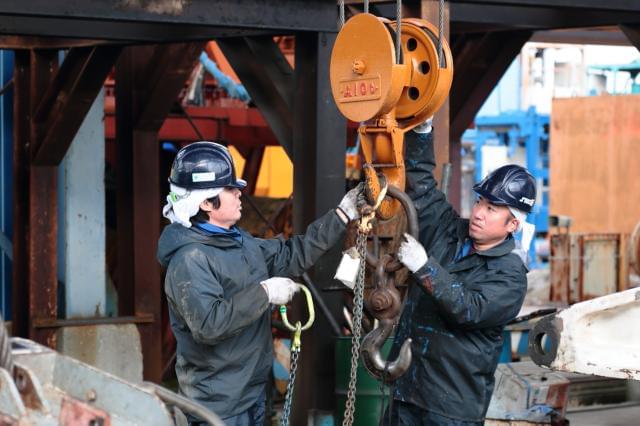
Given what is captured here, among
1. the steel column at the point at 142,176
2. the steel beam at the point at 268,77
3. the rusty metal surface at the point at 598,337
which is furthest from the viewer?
the steel column at the point at 142,176

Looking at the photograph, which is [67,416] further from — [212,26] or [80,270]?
[80,270]

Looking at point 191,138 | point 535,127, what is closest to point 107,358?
point 191,138

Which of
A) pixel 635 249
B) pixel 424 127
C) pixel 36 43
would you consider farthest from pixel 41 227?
pixel 635 249

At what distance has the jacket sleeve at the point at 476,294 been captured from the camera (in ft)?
15.6

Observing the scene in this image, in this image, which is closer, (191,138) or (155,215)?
(155,215)

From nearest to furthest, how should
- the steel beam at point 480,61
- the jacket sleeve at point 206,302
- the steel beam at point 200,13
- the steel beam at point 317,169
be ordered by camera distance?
1. the jacket sleeve at point 206,302
2. the steel beam at point 200,13
3. the steel beam at point 317,169
4. the steel beam at point 480,61

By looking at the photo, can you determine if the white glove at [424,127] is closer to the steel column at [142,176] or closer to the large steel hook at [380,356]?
the large steel hook at [380,356]

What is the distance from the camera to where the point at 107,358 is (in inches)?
372

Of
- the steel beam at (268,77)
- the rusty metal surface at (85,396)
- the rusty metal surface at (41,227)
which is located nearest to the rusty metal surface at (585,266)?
the rusty metal surface at (41,227)

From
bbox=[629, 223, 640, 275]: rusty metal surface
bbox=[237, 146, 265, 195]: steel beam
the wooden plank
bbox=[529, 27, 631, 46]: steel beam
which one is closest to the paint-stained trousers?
bbox=[529, 27, 631, 46]: steel beam

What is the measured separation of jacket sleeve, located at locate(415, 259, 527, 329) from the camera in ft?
15.6

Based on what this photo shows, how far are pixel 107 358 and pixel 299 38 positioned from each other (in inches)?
145

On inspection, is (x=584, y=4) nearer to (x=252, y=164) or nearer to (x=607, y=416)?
(x=607, y=416)

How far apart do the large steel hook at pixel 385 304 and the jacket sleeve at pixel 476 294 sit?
16 centimetres
